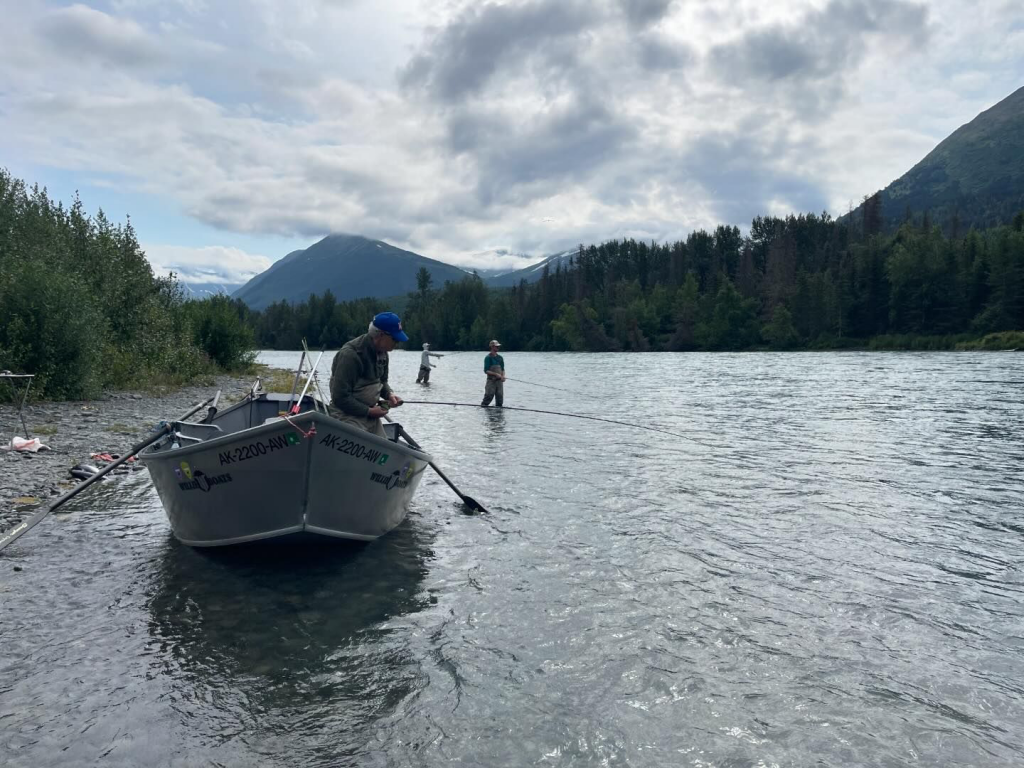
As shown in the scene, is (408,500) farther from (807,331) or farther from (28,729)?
(807,331)

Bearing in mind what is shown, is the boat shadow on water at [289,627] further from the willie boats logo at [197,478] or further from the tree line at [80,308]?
the tree line at [80,308]

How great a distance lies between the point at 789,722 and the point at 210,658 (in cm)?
529

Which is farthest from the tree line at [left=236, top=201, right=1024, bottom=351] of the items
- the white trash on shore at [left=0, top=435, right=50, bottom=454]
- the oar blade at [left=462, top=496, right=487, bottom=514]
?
the oar blade at [left=462, top=496, right=487, bottom=514]

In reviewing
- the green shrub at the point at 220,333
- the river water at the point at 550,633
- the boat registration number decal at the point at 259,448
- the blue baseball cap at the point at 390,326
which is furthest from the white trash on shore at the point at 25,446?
the green shrub at the point at 220,333

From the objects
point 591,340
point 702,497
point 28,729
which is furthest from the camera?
point 591,340

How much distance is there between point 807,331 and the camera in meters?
123

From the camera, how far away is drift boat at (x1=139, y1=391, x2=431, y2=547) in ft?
28.1

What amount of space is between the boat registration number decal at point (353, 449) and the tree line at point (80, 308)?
838 inches

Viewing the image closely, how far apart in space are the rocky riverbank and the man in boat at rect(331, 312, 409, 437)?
18.1 ft

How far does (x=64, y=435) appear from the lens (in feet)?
62.4

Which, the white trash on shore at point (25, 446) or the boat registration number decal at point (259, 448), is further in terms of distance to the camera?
the white trash on shore at point (25, 446)

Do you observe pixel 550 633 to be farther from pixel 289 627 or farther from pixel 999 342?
pixel 999 342

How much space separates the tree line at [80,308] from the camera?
2673 cm

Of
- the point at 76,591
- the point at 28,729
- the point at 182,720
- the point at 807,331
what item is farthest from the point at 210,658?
the point at 807,331
